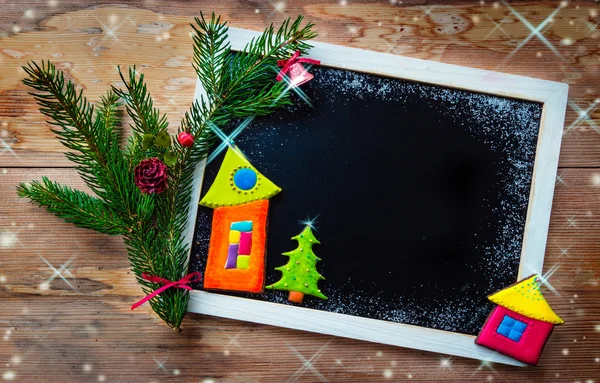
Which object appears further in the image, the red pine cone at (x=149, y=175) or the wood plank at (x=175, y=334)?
the wood plank at (x=175, y=334)

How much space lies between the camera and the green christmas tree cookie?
1.18 m

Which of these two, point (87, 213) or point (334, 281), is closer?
point (87, 213)

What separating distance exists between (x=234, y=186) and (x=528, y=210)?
2.46 ft

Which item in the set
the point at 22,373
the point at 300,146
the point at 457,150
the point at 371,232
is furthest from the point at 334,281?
the point at 22,373

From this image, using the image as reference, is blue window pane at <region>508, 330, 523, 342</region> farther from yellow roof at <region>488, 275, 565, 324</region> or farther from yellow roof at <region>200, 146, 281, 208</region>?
yellow roof at <region>200, 146, 281, 208</region>

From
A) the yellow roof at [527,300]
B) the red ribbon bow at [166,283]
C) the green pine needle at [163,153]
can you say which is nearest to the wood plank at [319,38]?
the green pine needle at [163,153]

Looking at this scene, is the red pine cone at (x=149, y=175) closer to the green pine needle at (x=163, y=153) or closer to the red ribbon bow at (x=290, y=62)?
the green pine needle at (x=163, y=153)

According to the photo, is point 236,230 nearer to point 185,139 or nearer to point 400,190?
point 185,139

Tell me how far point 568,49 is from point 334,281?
2.88 feet

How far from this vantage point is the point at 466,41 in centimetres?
126

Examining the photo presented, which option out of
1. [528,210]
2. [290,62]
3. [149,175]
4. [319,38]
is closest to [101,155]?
[149,175]

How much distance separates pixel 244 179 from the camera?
1176 mm

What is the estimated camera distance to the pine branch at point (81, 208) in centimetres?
110

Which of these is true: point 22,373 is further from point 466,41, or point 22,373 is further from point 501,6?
point 501,6
